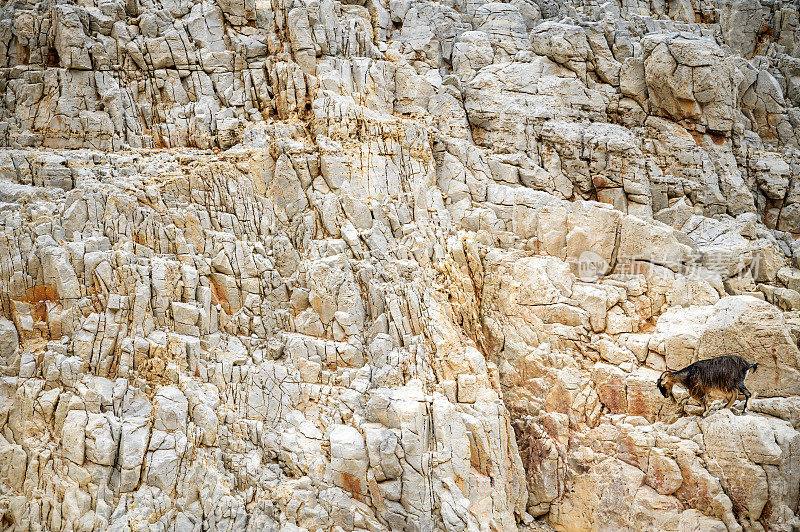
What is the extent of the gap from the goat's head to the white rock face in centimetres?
48

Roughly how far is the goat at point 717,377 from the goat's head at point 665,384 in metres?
0.20

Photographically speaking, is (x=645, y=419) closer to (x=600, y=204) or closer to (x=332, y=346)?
(x=600, y=204)

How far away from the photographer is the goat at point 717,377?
63.7ft

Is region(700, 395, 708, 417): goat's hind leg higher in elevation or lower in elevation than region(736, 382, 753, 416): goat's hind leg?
lower

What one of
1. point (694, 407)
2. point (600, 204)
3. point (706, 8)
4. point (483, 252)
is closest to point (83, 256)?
point (483, 252)

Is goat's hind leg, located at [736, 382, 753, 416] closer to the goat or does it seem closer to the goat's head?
the goat

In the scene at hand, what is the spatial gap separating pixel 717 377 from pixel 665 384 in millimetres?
1444

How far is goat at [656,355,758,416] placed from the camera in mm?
19406

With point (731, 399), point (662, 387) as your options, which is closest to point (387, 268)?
point (662, 387)

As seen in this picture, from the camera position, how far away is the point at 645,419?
2053 cm

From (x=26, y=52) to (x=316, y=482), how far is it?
58.8 feet

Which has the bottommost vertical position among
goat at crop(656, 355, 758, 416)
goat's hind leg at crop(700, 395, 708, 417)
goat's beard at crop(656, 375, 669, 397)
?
goat's hind leg at crop(700, 395, 708, 417)

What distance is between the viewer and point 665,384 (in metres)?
20.1

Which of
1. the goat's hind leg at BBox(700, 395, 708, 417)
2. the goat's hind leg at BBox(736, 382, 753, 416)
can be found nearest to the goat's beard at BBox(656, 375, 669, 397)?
the goat's hind leg at BBox(700, 395, 708, 417)
